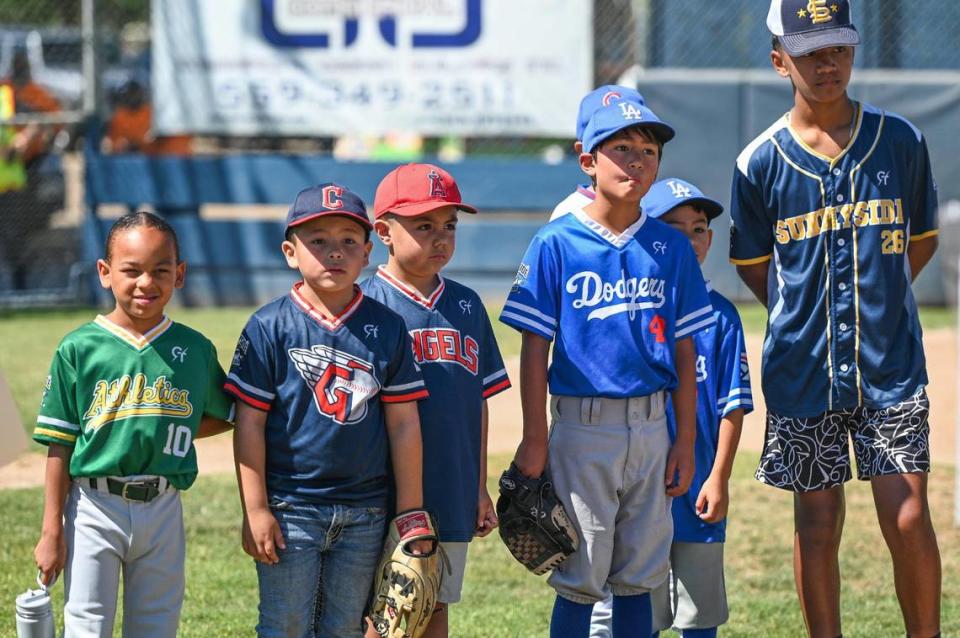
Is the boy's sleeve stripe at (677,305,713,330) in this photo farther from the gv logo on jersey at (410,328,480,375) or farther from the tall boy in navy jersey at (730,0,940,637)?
the gv logo on jersey at (410,328,480,375)

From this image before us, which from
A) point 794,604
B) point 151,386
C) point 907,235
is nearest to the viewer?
point 151,386

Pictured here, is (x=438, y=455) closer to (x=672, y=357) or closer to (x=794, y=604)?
(x=672, y=357)

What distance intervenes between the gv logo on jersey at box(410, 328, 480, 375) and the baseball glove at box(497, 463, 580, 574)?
335 mm

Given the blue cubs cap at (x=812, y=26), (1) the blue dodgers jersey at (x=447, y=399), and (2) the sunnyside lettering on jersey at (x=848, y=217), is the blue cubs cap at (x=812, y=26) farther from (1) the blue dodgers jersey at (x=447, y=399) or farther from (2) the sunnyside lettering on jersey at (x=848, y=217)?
(1) the blue dodgers jersey at (x=447, y=399)

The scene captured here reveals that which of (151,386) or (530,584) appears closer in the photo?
(151,386)

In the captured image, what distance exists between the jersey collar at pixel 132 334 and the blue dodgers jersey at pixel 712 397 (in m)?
1.48

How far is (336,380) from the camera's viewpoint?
351 cm

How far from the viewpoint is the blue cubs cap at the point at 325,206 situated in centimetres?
355

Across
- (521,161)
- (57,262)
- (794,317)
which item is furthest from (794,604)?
(57,262)

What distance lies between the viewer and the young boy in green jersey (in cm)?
344

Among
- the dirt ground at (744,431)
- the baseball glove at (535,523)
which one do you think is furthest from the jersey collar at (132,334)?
the dirt ground at (744,431)

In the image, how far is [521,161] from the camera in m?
11.9

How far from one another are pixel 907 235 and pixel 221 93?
29.6ft

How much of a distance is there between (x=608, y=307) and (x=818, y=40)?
1009 mm
